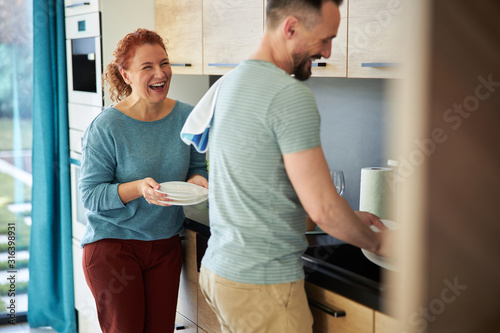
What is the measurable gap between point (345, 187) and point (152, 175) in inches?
34.6

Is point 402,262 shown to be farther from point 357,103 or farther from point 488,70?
point 357,103

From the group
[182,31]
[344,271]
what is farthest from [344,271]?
[182,31]

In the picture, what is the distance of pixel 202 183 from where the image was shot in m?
2.07

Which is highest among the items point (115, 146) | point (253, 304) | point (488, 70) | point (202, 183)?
point (488, 70)

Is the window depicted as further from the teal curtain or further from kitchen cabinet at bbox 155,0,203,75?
kitchen cabinet at bbox 155,0,203,75

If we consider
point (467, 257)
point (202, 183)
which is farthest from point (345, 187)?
point (467, 257)

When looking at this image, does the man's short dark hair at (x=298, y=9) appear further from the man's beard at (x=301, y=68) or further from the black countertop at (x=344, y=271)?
the black countertop at (x=344, y=271)

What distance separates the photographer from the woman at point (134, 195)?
77.5 inches

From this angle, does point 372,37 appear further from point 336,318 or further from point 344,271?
point 336,318

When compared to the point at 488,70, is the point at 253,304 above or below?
below

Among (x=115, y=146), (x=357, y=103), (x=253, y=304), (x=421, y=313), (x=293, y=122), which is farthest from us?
(x=357, y=103)

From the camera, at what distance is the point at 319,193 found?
1.28 meters

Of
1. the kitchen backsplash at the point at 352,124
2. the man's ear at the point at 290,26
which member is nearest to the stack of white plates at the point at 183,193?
the man's ear at the point at 290,26

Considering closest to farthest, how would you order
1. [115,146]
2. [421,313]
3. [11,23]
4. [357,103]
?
1. [421,313]
2. [115,146]
3. [357,103]
4. [11,23]
